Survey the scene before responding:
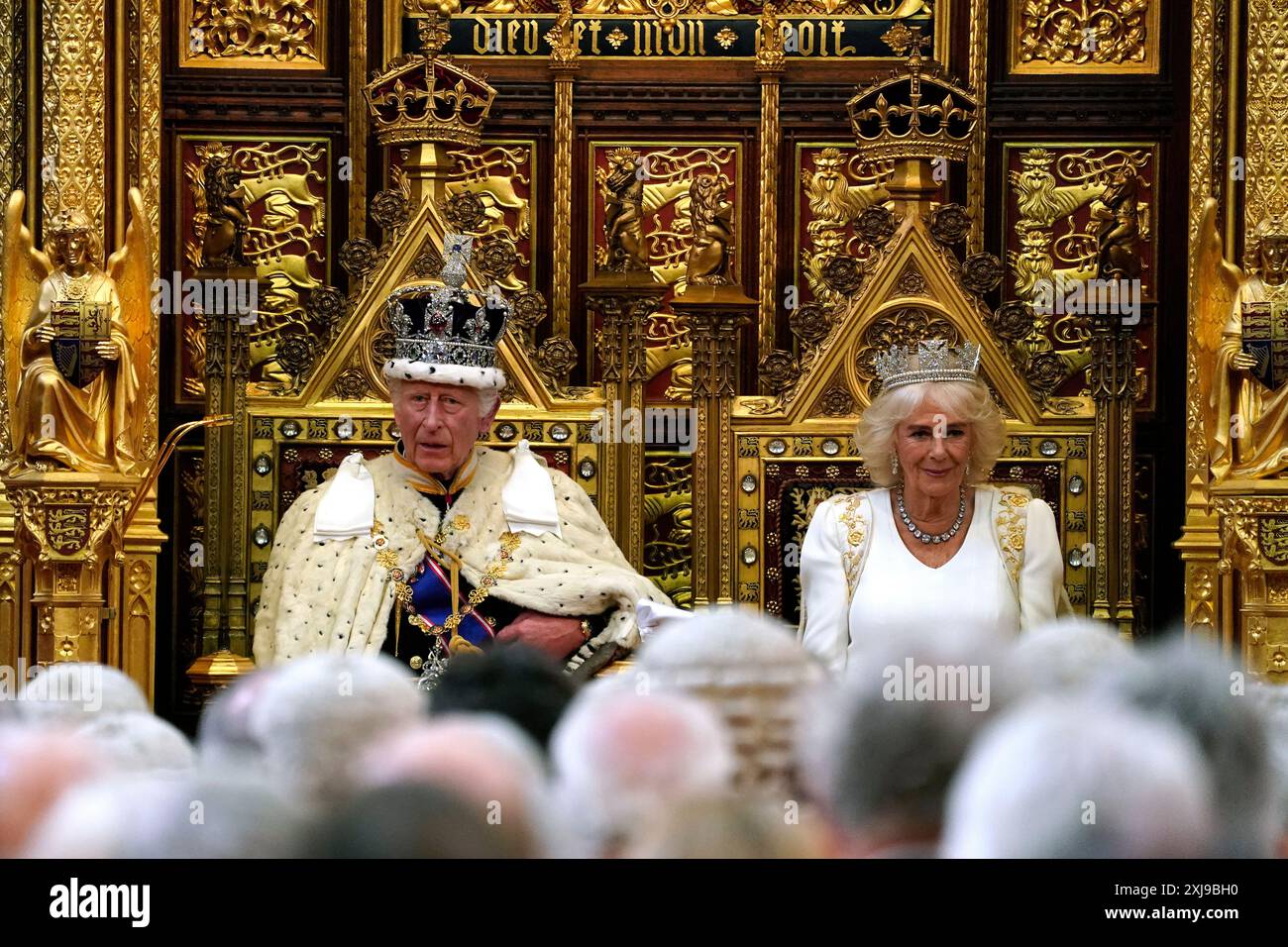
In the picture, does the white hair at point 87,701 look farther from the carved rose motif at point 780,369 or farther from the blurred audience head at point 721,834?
the carved rose motif at point 780,369

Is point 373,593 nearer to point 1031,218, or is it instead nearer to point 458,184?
point 458,184

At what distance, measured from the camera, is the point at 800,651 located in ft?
5.37

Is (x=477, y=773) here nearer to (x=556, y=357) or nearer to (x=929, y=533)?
(x=929, y=533)

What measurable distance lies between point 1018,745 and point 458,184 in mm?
6106

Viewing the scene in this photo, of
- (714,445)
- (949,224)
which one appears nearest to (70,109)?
(714,445)

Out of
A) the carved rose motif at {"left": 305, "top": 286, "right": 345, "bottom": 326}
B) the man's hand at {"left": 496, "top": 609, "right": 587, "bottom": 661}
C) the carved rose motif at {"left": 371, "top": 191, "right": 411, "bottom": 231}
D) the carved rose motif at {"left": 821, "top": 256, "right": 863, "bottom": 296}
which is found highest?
the carved rose motif at {"left": 371, "top": 191, "right": 411, "bottom": 231}

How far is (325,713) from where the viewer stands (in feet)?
5.18

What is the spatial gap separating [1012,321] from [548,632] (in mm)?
1972

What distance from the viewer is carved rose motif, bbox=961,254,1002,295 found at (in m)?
6.20

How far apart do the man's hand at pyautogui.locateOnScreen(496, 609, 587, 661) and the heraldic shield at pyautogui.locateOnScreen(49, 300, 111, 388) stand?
1606 millimetres

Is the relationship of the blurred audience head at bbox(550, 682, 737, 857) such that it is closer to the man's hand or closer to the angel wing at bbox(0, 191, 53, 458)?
the man's hand

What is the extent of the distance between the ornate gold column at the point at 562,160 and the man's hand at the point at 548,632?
2146mm

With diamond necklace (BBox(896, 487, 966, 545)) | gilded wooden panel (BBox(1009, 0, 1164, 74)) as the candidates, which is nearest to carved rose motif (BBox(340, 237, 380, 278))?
diamond necklace (BBox(896, 487, 966, 545))
